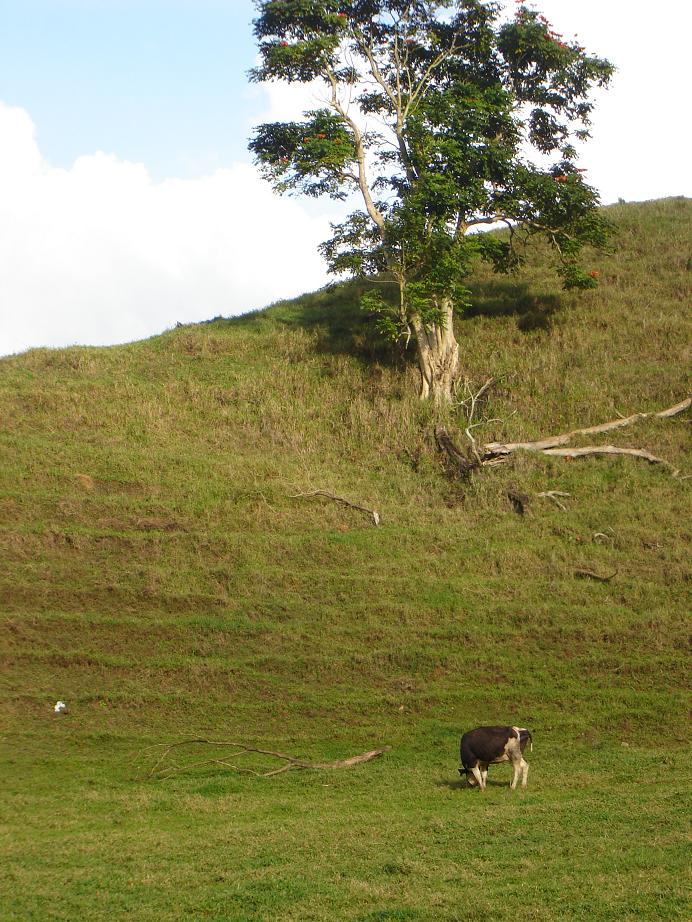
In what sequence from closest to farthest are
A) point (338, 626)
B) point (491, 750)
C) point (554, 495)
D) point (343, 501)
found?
point (491, 750) → point (338, 626) → point (343, 501) → point (554, 495)

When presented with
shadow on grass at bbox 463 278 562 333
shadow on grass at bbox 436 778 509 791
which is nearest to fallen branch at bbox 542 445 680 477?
shadow on grass at bbox 463 278 562 333

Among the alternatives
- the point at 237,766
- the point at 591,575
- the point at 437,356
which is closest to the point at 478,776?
the point at 237,766

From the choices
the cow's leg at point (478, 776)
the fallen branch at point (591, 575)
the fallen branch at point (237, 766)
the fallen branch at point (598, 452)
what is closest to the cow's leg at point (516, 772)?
the cow's leg at point (478, 776)

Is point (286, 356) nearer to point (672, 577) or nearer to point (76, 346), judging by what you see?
point (76, 346)

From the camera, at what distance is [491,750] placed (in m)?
11.8

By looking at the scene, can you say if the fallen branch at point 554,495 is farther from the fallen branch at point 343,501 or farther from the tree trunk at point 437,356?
the tree trunk at point 437,356

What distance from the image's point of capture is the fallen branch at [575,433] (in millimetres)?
23750

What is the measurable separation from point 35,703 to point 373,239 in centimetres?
1707

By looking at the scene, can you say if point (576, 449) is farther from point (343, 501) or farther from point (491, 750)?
point (491, 750)

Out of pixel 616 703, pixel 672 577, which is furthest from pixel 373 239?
pixel 616 703

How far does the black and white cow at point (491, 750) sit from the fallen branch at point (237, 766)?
7.10 ft

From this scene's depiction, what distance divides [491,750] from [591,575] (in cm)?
744

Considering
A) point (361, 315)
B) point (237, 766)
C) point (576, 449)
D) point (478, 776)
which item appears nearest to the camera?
point (478, 776)

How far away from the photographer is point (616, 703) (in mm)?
14914
